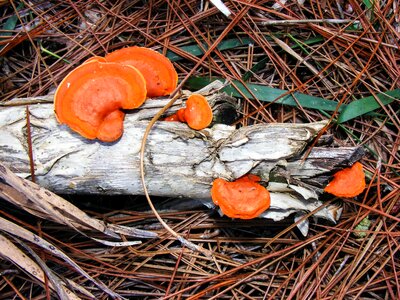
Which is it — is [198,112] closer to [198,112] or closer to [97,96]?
[198,112]

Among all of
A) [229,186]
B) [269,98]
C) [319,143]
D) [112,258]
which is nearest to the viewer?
[229,186]

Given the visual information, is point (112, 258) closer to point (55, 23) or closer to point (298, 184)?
point (298, 184)

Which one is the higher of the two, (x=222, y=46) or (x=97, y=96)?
(x=97, y=96)

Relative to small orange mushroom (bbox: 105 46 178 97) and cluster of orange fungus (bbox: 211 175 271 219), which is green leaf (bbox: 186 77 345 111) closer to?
small orange mushroom (bbox: 105 46 178 97)

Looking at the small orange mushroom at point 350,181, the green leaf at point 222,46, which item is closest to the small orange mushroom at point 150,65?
the green leaf at point 222,46

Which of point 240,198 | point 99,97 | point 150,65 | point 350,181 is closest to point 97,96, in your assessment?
point 99,97

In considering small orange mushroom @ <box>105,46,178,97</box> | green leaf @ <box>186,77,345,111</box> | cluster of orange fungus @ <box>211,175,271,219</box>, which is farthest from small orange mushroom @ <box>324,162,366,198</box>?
small orange mushroom @ <box>105,46,178,97</box>

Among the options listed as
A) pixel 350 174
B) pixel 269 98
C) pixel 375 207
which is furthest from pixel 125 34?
pixel 375 207
